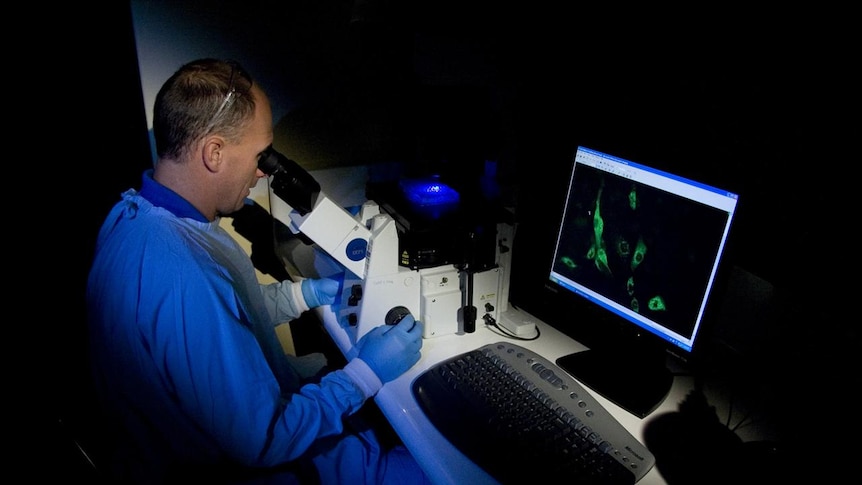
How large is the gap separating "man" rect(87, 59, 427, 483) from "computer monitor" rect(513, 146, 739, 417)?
17.6 inches

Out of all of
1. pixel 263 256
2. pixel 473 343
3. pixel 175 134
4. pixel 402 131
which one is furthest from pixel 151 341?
pixel 402 131

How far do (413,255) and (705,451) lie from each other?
2.53 ft

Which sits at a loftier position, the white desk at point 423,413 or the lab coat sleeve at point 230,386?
the lab coat sleeve at point 230,386

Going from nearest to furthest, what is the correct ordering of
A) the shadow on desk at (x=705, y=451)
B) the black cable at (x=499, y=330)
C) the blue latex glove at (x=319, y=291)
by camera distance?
the shadow on desk at (x=705, y=451), the black cable at (x=499, y=330), the blue latex glove at (x=319, y=291)

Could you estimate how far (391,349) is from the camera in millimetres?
1280

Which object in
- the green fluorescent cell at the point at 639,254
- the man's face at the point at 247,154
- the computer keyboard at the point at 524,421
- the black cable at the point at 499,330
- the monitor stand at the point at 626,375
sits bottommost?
the black cable at the point at 499,330

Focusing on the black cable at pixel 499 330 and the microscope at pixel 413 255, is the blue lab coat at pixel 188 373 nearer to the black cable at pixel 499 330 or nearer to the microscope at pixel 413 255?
the microscope at pixel 413 255

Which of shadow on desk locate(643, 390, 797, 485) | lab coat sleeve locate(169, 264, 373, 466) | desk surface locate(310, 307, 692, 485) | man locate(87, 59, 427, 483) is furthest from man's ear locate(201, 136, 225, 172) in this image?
shadow on desk locate(643, 390, 797, 485)

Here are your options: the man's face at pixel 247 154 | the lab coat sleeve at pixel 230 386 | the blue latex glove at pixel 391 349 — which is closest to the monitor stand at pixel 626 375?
the blue latex glove at pixel 391 349

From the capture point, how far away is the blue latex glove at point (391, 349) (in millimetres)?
1262

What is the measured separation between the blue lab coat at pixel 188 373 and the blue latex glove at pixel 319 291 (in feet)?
1.25

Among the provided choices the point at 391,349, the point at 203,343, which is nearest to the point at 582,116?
the point at 391,349

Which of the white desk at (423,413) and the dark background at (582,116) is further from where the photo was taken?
the dark background at (582,116)

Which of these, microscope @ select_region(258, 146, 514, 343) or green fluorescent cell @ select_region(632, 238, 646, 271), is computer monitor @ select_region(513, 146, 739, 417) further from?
microscope @ select_region(258, 146, 514, 343)
